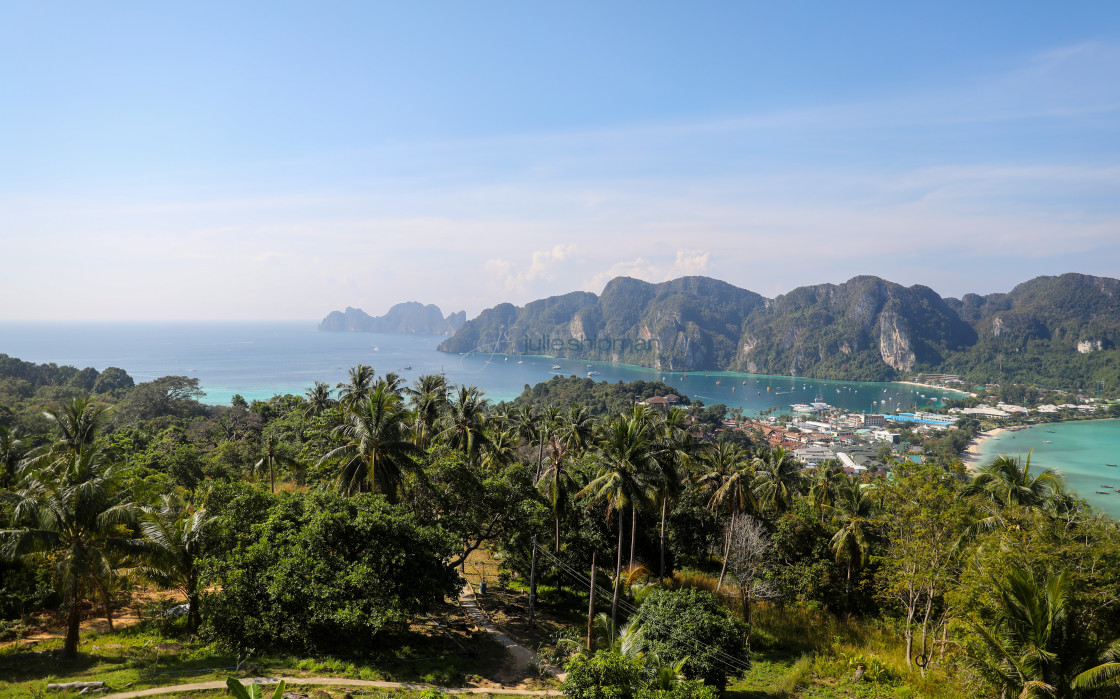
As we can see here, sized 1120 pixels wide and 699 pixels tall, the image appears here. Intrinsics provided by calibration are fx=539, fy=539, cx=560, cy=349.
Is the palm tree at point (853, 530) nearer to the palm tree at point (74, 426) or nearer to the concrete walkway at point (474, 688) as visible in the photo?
the concrete walkway at point (474, 688)

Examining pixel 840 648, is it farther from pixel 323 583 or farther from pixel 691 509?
pixel 323 583

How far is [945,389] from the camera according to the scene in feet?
601

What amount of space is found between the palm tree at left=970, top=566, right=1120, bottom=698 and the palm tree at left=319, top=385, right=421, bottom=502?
16.3 metres

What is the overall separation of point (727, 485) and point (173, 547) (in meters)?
21.9

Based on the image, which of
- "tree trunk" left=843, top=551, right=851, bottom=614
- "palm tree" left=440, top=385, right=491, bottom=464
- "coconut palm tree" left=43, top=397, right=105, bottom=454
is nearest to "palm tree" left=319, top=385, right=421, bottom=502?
"palm tree" left=440, top=385, right=491, bottom=464

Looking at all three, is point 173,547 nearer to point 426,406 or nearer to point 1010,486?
point 426,406

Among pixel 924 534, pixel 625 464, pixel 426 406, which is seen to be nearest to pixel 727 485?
pixel 924 534

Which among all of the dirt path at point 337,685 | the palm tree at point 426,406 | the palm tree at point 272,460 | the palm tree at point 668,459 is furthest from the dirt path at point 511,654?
the palm tree at point 272,460

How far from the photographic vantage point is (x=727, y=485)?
2619 centimetres

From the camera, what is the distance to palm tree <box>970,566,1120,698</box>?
9.76 meters

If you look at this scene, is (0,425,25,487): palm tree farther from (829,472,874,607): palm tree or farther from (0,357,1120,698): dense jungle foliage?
(829,472,874,607): palm tree

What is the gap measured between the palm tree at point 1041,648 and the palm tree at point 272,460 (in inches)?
1146

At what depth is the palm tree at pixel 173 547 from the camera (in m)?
13.5

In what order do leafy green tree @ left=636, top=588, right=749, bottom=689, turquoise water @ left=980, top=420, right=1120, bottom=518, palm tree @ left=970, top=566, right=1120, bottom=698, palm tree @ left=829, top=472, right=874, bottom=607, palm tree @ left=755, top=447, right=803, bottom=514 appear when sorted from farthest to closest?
turquoise water @ left=980, top=420, right=1120, bottom=518
palm tree @ left=755, top=447, right=803, bottom=514
palm tree @ left=829, top=472, right=874, bottom=607
leafy green tree @ left=636, top=588, right=749, bottom=689
palm tree @ left=970, top=566, right=1120, bottom=698
